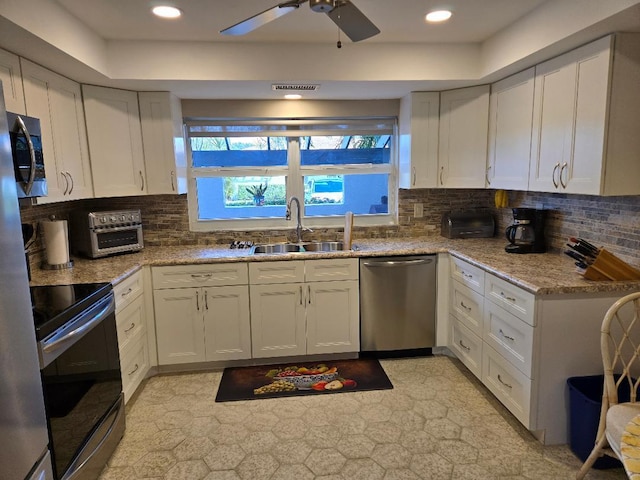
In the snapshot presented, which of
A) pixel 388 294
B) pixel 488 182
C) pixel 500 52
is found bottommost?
pixel 388 294

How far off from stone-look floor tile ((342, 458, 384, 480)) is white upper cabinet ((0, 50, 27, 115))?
247cm

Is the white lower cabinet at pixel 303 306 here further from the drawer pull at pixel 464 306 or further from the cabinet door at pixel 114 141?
the cabinet door at pixel 114 141

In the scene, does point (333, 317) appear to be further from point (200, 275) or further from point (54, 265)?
point (54, 265)

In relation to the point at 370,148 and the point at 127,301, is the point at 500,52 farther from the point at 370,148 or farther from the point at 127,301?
the point at 127,301

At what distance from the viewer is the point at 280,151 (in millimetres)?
3709

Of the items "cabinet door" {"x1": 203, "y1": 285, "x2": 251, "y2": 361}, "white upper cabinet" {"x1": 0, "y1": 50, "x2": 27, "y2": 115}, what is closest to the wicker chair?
"cabinet door" {"x1": 203, "y1": 285, "x2": 251, "y2": 361}

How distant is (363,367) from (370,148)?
1.93 m

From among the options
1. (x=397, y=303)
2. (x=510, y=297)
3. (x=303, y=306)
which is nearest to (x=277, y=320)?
(x=303, y=306)

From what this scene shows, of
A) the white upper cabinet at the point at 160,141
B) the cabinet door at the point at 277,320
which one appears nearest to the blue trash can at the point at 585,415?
the cabinet door at the point at 277,320

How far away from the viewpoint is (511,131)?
292 centimetres

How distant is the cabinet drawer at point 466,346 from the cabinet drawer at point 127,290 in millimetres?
2277

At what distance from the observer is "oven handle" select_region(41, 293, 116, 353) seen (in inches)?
64.2

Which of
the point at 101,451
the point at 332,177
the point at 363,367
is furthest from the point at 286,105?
the point at 101,451

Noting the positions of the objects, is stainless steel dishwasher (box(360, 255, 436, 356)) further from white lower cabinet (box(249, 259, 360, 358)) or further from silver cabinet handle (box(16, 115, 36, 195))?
silver cabinet handle (box(16, 115, 36, 195))
